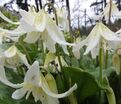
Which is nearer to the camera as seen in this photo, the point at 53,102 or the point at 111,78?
the point at 53,102

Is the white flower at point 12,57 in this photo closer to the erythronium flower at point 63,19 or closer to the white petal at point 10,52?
the white petal at point 10,52

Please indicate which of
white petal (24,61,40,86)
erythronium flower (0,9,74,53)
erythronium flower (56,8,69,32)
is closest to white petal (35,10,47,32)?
erythronium flower (0,9,74,53)

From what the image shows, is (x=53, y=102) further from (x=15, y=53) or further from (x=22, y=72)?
(x=22, y=72)

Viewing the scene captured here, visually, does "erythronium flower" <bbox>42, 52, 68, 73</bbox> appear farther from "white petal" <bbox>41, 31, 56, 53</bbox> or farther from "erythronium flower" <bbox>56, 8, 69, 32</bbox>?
"erythronium flower" <bbox>56, 8, 69, 32</bbox>

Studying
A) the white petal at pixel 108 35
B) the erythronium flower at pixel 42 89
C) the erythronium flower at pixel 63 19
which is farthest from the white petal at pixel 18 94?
the erythronium flower at pixel 63 19

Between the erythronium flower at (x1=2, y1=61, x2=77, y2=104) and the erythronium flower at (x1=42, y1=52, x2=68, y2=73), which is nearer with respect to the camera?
the erythronium flower at (x1=2, y1=61, x2=77, y2=104)

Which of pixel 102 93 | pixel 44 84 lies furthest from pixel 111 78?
pixel 44 84

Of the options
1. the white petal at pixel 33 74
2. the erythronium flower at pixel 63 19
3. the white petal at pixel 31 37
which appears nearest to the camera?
the white petal at pixel 33 74

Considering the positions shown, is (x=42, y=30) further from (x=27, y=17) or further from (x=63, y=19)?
(x=63, y=19)
